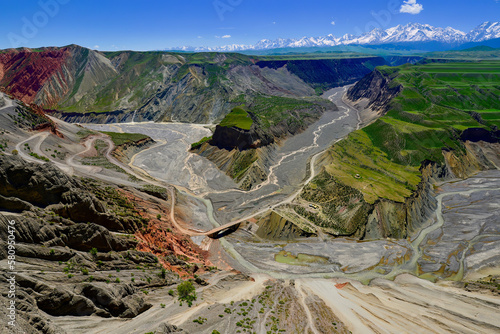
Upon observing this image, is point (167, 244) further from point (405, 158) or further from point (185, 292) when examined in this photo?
point (405, 158)

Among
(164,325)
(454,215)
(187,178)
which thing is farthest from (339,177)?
(164,325)

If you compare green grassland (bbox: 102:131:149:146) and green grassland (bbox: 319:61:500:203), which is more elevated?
green grassland (bbox: 102:131:149:146)

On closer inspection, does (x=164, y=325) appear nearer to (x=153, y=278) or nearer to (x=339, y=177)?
(x=153, y=278)

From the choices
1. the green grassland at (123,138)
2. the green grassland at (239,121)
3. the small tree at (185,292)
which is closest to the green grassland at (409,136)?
the green grassland at (239,121)

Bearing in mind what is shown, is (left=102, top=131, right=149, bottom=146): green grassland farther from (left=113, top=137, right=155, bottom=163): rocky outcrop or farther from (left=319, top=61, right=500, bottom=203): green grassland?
(left=319, top=61, right=500, bottom=203): green grassland

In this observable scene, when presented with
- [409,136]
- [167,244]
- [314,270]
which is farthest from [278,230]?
[409,136]

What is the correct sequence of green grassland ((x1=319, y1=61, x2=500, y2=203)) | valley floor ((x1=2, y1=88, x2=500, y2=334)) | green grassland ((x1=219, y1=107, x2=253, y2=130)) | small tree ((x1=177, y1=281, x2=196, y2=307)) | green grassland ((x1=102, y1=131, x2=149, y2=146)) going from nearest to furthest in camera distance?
valley floor ((x1=2, y1=88, x2=500, y2=334)), small tree ((x1=177, y1=281, x2=196, y2=307)), green grassland ((x1=319, y1=61, x2=500, y2=203)), green grassland ((x1=219, y1=107, x2=253, y2=130)), green grassland ((x1=102, y1=131, x2=149, y2=146))

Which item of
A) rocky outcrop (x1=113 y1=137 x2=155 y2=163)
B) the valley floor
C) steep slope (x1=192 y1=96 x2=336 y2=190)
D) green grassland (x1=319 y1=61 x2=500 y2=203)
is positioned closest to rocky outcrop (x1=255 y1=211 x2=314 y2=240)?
the valley floor

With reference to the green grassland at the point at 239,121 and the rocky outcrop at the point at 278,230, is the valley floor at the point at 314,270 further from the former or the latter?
the green grassland at the point at 239,121
